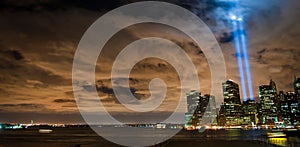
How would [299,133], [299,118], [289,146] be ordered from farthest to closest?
[299,118] < [299,133] < [289,146]

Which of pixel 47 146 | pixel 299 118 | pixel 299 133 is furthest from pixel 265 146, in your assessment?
pixel 299 118


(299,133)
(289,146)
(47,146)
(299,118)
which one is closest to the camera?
(289,146)

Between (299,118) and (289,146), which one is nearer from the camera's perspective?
(289,146)

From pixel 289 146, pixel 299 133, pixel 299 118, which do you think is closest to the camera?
pixel 289 146

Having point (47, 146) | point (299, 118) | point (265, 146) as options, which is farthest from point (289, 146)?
point (299, 118)

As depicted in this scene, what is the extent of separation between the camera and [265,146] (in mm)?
33000

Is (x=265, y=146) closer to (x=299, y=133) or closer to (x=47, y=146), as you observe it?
(x=47, y=146)

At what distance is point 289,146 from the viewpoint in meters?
32.6

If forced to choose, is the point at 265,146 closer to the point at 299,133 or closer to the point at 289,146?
the point at 289,146

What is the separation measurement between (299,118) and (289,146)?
189643mm

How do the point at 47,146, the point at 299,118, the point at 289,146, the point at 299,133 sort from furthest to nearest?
the point at 299,118 < the point at 299,133 < the point at 47,146 < the point at 289,146

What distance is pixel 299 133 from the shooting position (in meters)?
72.5

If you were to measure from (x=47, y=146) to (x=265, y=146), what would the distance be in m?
42.3

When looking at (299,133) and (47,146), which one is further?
(299,133)
